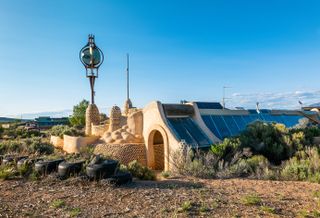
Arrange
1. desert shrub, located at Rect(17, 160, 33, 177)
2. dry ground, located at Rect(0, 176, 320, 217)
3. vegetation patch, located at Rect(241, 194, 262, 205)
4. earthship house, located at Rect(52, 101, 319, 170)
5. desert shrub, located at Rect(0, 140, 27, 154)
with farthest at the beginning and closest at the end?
earthship house, located at Rect(52, 101, 319, 170)
desert shrub, located at Rect(0, 140, 27, 154)
desert shrub, located at Rect(17, 160, 33, 177)
vegetation patch, located at Rect(241, 194, 262, 205)
dry ground, located at Rect(0, 176, 320, 217)

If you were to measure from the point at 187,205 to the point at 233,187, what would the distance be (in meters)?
2.48

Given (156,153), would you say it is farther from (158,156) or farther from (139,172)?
(139,172)

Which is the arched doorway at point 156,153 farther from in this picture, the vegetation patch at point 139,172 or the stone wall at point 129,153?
the vegetation patch at point 139,172

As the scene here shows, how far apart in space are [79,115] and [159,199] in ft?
130

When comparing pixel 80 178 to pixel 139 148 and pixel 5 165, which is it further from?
pixel 139 148

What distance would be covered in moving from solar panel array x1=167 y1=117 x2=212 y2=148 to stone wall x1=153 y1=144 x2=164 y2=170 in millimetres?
2156

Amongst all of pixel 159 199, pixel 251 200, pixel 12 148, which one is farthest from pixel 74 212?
pixel 12 148

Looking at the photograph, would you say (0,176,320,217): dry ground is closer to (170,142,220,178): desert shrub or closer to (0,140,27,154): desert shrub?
(170,142,220,178): desert shrub

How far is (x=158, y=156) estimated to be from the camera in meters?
15.7

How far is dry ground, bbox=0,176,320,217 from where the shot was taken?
5.49 metres

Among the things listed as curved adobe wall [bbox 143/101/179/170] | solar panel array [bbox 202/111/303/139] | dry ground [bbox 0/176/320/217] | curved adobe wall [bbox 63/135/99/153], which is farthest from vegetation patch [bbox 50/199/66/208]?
curved adobe wall [bbox 63/135/99/153]

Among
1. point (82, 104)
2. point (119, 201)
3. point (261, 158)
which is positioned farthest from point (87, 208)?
point (82, 104)

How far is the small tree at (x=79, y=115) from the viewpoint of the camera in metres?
40.5

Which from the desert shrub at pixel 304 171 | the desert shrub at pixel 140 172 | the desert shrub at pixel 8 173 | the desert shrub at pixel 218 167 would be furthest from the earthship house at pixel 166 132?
the desert shrub at pixel 8 173
